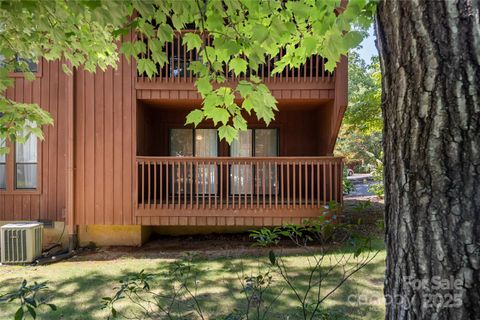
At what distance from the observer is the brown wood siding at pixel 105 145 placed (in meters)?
6.92

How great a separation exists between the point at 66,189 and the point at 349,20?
719 cm

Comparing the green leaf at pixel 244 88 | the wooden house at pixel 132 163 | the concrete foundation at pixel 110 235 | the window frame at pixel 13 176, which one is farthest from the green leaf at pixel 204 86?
the window frame at pixel 13 176

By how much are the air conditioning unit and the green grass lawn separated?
0.23m

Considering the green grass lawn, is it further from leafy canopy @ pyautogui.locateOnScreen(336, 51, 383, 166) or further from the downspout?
leafy canopy @ pyautogui.locateOnScreen(336, 51, 383, 166)

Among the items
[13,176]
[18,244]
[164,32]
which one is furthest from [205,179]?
[164,32]

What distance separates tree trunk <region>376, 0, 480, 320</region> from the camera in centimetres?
116

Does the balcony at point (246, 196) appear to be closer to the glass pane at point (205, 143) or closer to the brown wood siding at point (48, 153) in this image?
the glass pane at point (205, 143)

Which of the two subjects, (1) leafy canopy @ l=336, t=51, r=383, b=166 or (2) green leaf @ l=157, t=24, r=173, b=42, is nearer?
(2) green leaf @ l=157, t=24, r=173, b=42

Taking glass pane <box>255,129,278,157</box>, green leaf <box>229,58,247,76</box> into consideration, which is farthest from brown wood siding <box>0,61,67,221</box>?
green leaf <box>229,58,247,76</box>

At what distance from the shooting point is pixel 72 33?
280cm

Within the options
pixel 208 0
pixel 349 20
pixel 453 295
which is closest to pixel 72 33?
pixel 208 0

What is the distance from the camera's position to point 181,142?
8.42m

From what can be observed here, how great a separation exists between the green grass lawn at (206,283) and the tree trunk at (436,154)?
187 centimetres

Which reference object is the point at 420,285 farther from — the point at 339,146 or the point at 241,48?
the point at 339,146
